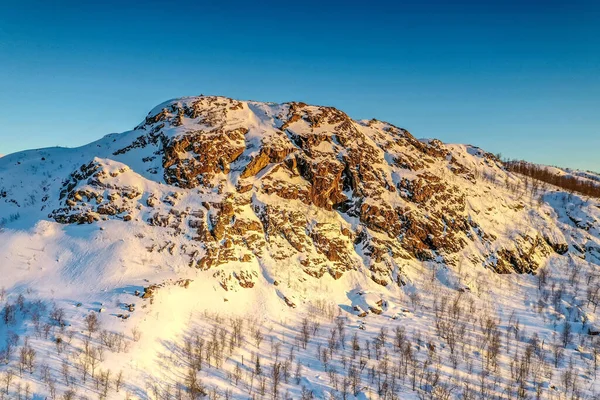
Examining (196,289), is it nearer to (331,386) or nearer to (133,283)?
(133,283)

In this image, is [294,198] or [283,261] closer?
[283,261]

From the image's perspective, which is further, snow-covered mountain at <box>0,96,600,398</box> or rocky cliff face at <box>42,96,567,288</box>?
rocky cliff face at <box>42,96,567,288</box>

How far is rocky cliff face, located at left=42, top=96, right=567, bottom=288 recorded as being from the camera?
44875 millimetres

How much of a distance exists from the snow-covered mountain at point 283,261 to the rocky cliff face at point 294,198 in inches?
9.7

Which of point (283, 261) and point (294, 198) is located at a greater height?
point (294, 198)

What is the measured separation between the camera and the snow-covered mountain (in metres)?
28.4

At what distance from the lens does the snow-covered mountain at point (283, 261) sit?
28422 millimetres

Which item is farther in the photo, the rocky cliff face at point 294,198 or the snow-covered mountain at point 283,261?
the rocky cliff face at point 294,198

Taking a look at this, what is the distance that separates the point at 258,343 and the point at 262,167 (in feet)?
92.7

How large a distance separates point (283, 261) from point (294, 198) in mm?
11110

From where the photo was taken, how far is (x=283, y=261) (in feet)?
146

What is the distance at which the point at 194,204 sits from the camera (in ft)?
154

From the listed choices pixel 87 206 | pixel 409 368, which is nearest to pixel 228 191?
pixel 87 206

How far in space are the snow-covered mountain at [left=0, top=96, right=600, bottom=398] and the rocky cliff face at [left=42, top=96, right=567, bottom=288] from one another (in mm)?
246
